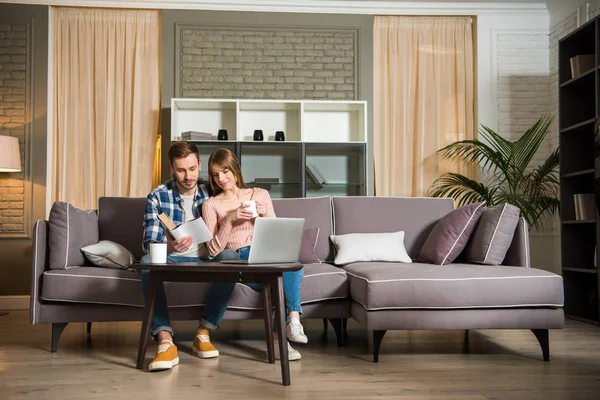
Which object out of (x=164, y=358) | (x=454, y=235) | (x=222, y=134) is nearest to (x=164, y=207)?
(x=164, y=358)

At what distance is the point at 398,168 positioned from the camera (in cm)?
613

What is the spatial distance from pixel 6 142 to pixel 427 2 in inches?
149

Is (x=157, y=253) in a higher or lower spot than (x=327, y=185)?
lower

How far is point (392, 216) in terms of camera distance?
4184 mm

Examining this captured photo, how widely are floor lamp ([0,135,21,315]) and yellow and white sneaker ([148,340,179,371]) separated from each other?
9.00 feet

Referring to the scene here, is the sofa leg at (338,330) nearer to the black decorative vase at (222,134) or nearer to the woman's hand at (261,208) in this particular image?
the woman's hand at (261,208)

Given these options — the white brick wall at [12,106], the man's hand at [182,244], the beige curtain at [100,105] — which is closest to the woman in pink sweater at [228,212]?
the man's hand at [182,244]

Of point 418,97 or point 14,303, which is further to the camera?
point 418,97

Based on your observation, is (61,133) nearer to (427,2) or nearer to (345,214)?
(345,214)

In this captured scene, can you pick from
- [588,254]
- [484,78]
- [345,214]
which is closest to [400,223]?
[345,214]

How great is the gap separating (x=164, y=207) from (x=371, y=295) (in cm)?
115

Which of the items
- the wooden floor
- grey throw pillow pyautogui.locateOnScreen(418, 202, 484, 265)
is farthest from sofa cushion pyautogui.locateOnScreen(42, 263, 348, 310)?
grey throw pillow pyautogui.locateOnScreen(418, 202, 484, 265)

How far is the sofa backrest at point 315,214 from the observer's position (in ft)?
13.5

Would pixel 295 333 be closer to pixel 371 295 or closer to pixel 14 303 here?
pixel 371 295
